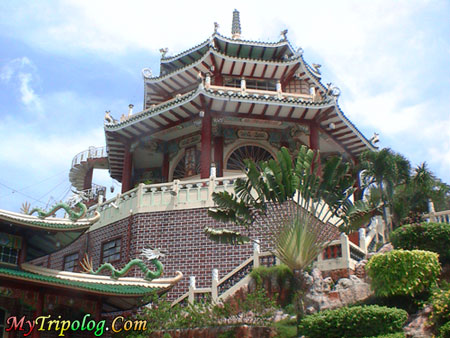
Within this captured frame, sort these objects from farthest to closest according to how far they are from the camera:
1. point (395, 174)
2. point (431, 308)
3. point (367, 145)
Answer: point (367, 145)
point (395, 174)
point (431, 308)

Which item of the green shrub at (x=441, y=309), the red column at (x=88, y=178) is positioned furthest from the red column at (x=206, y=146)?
the red column at (x=88, y=178)

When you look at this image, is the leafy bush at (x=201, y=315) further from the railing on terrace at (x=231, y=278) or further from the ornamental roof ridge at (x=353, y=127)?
the ornamental roof ridge at (x=353, y=127)

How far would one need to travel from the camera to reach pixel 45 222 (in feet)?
56.4

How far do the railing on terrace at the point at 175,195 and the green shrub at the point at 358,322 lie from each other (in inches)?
398

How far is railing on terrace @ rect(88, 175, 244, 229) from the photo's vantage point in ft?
82.0

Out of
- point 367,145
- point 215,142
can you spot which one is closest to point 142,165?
point 215,142

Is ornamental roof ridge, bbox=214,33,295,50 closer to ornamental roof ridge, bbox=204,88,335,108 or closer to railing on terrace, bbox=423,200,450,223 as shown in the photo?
ornamental roof ridge, bbox=204,88,335,108

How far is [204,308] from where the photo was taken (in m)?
19.2

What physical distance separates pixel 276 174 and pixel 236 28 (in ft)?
68.3

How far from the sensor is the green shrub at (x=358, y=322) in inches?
587

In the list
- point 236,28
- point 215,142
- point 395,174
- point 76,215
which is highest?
point 236,28

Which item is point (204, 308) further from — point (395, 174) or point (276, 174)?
point (395, 174)

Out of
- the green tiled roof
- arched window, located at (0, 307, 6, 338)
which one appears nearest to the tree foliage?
the green tiled roof

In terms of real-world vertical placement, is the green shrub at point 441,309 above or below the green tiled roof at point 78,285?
below
